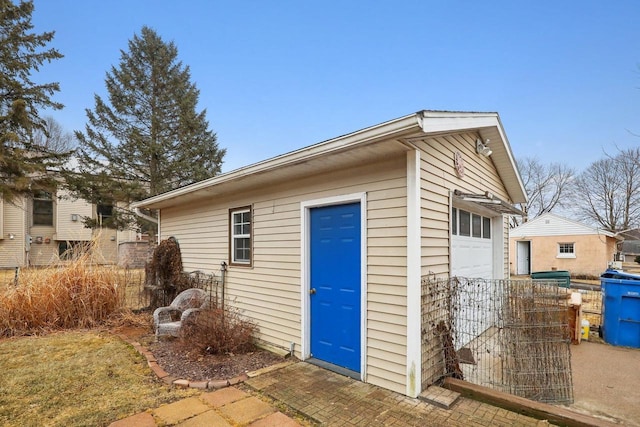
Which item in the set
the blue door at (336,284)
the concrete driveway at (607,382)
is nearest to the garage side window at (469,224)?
the blue door at (336,284)

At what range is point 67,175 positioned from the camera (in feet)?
44.5

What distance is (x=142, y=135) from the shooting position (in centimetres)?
1538

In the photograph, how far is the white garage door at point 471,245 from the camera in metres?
4.77

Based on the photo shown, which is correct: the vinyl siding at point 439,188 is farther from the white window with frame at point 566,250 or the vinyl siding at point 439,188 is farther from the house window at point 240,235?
the white window with frame at point 566,250

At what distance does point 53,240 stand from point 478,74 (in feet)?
77.6

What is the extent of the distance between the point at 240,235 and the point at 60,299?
3.75 meters

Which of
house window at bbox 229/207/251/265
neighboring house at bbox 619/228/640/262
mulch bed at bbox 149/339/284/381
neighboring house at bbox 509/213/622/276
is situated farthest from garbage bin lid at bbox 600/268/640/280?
neighboring house at bbox 619/228/640/262

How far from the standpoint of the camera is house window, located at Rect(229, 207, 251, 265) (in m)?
5.75

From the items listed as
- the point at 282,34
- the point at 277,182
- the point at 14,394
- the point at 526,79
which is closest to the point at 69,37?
the point at 282,34

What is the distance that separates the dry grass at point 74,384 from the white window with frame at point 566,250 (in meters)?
21.2

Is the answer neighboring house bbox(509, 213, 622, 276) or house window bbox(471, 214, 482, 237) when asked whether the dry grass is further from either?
neighboring house bbox(509, 213, 622, 276)

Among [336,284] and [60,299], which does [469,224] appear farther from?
[60,299]

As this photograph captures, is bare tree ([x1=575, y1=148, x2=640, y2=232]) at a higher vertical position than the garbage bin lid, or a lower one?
higher

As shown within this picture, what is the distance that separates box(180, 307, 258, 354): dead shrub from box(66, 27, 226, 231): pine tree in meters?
11.7
